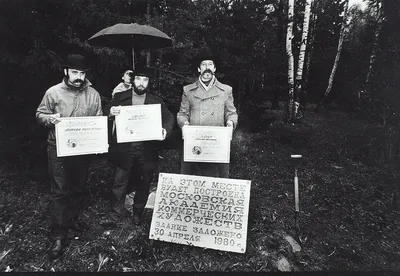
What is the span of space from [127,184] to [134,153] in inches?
22.8

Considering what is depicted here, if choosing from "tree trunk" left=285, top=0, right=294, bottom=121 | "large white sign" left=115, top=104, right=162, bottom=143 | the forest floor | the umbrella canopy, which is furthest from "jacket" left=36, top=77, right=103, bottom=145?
"tree trunk" left=285, top=0, right=294, bottom=121

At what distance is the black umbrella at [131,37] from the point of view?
13.8 ft

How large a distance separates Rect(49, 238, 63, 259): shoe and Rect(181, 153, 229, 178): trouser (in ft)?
6.32

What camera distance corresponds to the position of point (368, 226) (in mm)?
4625

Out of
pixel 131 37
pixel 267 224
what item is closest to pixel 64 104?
pixel 131 37

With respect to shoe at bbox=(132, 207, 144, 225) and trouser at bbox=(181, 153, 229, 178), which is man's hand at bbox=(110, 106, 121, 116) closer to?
trouser at bbox=(181, 153, 229, 178)

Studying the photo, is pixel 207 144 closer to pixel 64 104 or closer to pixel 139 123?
pixel 139 123

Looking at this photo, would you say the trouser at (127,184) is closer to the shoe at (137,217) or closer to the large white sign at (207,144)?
the shoe at (137,217)

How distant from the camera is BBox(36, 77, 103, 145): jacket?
134 inches

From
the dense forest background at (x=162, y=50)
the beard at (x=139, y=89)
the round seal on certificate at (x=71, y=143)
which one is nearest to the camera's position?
the round seal on certificate at (x=71, y=143)

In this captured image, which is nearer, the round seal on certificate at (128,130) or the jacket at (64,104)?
the jacket at (64,104)

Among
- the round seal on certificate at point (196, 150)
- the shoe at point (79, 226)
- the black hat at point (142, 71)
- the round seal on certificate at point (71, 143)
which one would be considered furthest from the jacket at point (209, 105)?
the shoe at point (79, 226)

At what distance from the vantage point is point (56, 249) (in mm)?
3551

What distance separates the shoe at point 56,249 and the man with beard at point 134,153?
69cm
